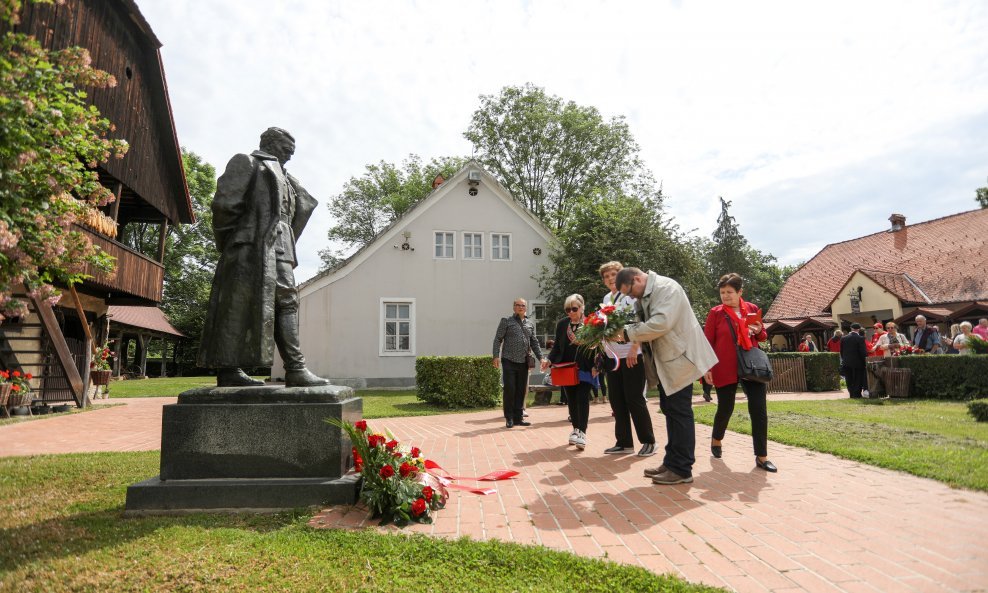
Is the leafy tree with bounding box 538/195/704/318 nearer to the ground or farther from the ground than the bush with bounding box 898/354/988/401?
farther from the ground

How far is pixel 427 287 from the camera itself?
1919cm

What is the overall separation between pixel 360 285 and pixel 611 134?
20935 millimetres

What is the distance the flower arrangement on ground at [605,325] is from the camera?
5.02 m

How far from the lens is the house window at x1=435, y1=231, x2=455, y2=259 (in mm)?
19531

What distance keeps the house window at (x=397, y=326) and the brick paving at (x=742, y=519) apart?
1296cm

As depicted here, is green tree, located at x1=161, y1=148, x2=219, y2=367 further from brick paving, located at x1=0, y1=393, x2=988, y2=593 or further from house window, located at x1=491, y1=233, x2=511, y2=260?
brick paving, located at x1=0, y1=393, x2=988, y2=593

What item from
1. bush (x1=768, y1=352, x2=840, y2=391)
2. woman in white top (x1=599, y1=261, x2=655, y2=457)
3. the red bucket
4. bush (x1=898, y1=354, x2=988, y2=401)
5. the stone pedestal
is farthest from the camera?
bush (x1=768, y1=352, x2=840, y2=391)

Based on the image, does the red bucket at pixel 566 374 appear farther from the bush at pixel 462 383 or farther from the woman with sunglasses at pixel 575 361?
the bush at pixel 462 383

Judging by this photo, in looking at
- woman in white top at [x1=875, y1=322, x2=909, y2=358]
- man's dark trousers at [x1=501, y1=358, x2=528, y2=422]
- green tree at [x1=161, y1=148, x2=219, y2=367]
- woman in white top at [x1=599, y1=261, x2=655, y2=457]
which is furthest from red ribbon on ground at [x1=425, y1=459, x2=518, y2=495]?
green tree at [x1=161, y1=148, x2=219, y2=367]

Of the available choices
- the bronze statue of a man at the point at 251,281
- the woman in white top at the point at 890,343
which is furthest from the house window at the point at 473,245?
the bronze statue of a man at the point at 251,281

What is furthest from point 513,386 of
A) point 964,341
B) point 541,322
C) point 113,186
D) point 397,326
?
point 113,186

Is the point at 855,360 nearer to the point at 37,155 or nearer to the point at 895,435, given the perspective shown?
the point at 895,435

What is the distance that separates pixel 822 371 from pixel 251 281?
1570 cm

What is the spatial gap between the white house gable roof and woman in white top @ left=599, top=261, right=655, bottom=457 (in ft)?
45.7
